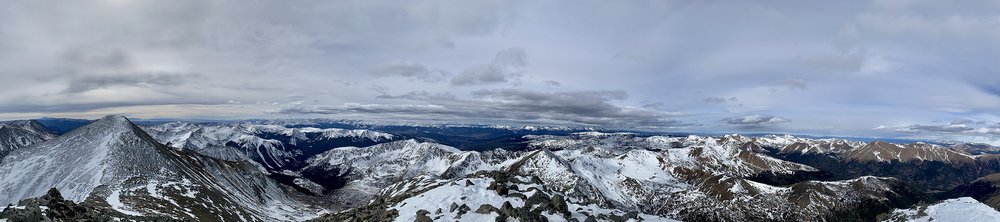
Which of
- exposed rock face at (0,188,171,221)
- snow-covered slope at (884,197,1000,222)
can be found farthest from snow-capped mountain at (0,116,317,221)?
snow-covered slope at (884,197,1000,222)

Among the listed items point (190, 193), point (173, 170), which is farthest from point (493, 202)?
point (173, 170)

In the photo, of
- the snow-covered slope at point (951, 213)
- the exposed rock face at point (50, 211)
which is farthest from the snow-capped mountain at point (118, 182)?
the snow-covered slope at point (951, 213)

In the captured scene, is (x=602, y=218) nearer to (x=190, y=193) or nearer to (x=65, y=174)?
(x=190, y=193)

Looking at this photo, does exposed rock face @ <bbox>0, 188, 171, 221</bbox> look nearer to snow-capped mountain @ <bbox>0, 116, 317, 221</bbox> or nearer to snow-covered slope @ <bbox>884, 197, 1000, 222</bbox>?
snow-capped mountain @ <bbox>0, 116, 317, 221</bbox>

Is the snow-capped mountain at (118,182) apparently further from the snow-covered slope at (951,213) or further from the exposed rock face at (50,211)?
the snow-covered slope at (951,213)

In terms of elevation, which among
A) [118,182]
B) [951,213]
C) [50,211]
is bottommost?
[118,182]

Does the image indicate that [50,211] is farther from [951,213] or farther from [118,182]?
[951,213]

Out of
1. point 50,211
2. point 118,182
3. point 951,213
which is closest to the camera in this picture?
point 50,211

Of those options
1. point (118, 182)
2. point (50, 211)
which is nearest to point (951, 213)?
point (50, 211)
